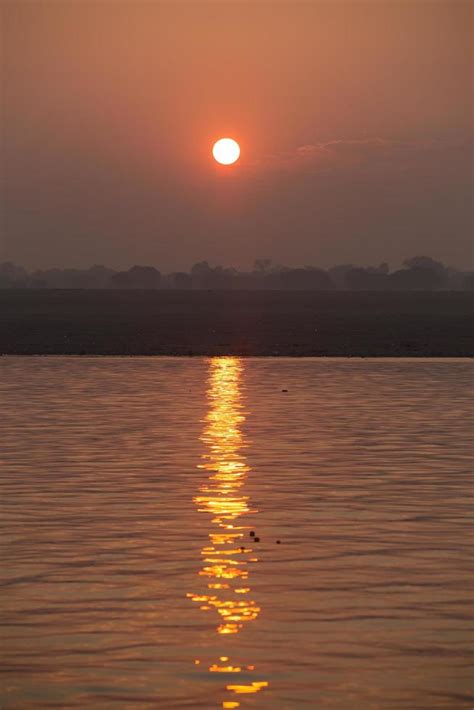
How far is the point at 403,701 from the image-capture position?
10.3m

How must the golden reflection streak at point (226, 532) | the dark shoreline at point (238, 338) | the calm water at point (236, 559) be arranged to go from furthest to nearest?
the dark shoreline at point (238, 338), the golden reflection streak at point (226, 532), the calm water at point (236, 559)

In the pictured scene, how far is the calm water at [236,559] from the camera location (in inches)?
431

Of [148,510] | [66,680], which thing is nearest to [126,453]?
[148,510]

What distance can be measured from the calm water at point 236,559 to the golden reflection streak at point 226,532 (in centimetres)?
3

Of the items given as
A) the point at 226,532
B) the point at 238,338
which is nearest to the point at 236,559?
the point at 226,532

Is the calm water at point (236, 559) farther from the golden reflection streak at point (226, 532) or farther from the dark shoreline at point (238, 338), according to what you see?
the dark shoreline at point (238, 338)

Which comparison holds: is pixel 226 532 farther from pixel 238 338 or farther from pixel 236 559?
pixel 238 338

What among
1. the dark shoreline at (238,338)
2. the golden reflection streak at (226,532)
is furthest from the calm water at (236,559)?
the dark shoreline at (238,338)

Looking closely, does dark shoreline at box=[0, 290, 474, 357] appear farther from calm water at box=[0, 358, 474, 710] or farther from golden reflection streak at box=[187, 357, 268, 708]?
calm water at box=[0, 358, 474, 710]

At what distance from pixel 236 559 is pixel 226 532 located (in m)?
1.80

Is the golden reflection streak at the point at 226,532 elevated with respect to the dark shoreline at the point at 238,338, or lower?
elevated

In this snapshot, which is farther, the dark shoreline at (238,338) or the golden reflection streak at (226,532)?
the dark shoreline at (238,338)

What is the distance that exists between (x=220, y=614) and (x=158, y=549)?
3255 millimetres

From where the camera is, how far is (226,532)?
17.5 m
